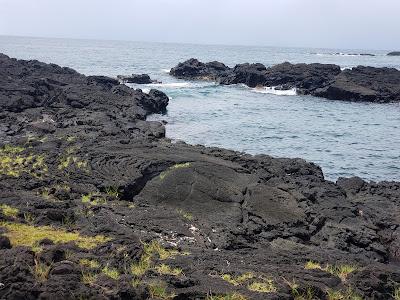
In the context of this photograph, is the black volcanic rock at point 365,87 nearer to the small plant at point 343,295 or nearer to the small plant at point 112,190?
the small plant at point 112,190

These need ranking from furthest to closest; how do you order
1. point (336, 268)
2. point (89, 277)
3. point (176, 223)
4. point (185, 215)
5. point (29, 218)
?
point (185, 215) → point (176, 223) → point (29, 218) → point (336, 268) → point (89, 277)

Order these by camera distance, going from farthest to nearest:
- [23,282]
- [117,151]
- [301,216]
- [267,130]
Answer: [267,130] → [117,151] → [301,216] → [23,282]

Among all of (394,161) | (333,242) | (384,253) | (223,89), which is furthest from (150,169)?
(223,89)

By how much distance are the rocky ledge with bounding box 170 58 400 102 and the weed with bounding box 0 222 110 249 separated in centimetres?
6075

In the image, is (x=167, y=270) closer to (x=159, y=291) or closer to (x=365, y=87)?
(x=159, y=291)

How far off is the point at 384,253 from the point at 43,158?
14.3 m

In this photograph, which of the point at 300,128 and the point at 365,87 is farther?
the point at 365,87

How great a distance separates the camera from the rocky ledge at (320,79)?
67119mm

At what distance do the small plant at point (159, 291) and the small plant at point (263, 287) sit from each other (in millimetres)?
1762

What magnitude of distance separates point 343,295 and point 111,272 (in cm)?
488

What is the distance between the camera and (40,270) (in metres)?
8.71

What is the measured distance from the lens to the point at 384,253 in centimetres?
1524

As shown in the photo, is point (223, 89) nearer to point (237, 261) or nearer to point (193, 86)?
point (193, 86)

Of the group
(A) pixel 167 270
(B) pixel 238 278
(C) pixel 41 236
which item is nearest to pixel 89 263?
(A) pixel 167 270
